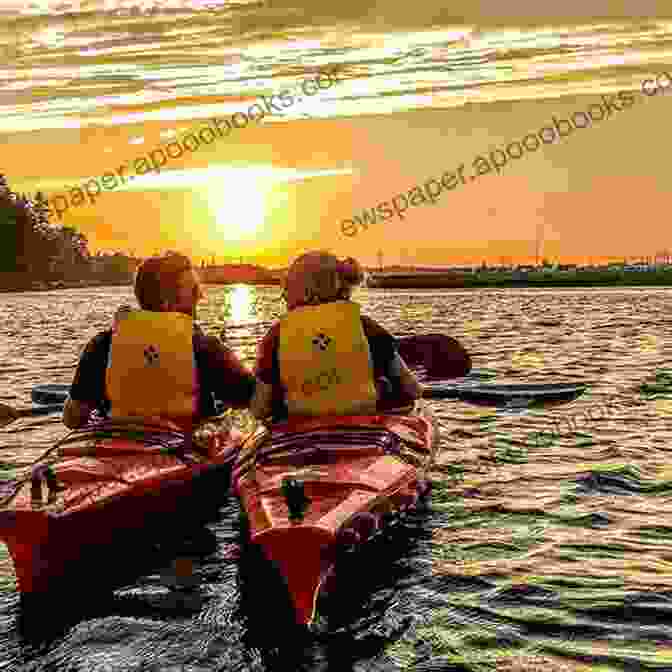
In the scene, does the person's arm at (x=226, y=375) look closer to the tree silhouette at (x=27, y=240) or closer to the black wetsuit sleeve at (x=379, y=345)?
the black wetsuit sleeve at (x=379, y=345)

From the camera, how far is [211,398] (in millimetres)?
7844

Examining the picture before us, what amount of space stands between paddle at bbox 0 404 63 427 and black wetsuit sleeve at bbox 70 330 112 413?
3.99 metres

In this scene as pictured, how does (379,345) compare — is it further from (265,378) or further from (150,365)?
(150,365)

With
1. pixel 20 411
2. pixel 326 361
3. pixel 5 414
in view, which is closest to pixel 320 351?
pixel 326 361

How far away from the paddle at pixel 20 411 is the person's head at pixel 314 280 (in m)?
5.48

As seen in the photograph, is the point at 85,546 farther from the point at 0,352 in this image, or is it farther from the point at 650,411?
the point at 0,352

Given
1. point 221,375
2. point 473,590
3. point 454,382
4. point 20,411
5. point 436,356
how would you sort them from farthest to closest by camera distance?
point 454,382, point 20,411, point 436,356, point 221,375, point 473,590

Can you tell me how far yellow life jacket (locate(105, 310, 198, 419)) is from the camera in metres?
7.30

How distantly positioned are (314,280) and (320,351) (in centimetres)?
52

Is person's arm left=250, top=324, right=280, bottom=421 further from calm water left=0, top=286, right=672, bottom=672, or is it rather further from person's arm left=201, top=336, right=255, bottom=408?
calm water left=0, top=286, right=672, bottom=672

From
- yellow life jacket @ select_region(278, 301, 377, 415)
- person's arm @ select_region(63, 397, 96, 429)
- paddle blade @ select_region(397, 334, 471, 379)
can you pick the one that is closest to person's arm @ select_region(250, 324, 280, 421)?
yellow life jacket @ select_region(278, 301, 377, 415)

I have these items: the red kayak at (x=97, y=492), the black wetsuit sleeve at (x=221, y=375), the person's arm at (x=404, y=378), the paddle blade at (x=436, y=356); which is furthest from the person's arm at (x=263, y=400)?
the paddle blade at (x=436, y=356)

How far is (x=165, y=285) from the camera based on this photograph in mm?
7473

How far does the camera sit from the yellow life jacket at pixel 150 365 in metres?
7.30
